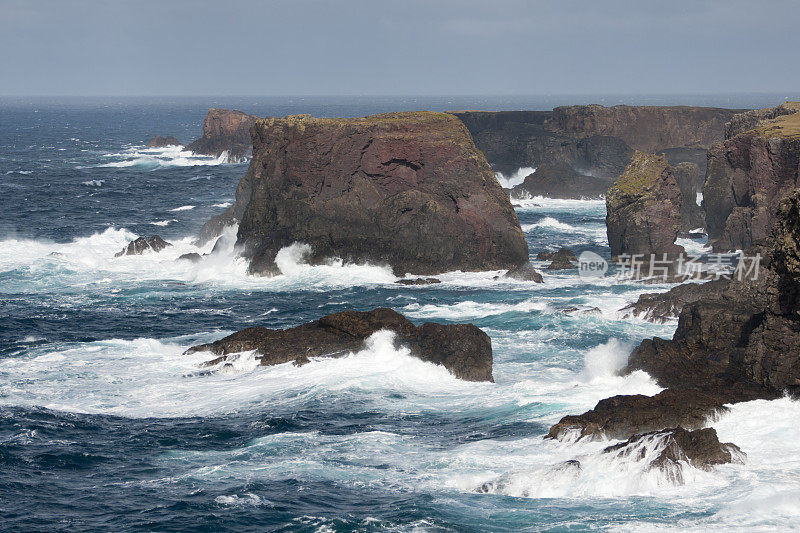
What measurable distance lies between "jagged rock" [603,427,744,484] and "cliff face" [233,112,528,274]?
103ft

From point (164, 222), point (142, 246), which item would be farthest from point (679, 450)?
point (164, 222)

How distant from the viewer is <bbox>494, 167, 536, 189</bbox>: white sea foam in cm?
10772

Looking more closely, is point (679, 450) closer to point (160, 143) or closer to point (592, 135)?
point (592, 135)

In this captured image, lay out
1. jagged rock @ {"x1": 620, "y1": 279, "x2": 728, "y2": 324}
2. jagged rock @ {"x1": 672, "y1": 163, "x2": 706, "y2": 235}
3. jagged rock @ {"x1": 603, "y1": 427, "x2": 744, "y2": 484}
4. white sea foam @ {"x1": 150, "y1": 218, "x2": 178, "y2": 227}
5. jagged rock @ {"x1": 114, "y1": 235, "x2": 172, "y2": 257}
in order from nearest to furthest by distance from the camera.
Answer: jagged rock @ {"x1": 603, "y1": 427, "x2": 744, "y2": 484}
jagged rock @ {"x1": 620, "y1": 279, "x2": 728, "y2": 324}
jagged rock @ {"x1": 114, "y1": 235, "x2": 172, "y2": 257}
jagged rock @ {"x1": 672, "y1": 163, "x2": 706, "y2": 235}
white sea foam @ {"x1": 150, "y1": 218, "x2": 178, "y2": 227}

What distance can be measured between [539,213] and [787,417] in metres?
60.6

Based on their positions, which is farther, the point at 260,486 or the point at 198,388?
the point at 198,388

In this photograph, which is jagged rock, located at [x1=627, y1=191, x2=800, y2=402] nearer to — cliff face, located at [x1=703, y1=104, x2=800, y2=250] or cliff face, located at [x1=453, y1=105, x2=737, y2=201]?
cliff face, located at [x1=703, y1=104, x2=800, y2=250]

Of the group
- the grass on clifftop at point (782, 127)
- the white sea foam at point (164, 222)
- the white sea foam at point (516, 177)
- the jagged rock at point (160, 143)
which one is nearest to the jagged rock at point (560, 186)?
the white sea foam at point (516, 177)

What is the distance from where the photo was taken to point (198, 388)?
3375 centimetres

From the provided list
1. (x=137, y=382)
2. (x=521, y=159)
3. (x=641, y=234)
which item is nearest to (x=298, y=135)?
(x=641, y=234)

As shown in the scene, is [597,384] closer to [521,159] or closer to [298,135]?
[298,135]

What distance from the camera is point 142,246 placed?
61.8 meters

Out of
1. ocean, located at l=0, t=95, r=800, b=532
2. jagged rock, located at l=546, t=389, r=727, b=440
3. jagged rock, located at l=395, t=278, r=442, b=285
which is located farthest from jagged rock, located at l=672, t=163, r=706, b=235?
jagged rock, located at l=546, t=389, r=727, b=440

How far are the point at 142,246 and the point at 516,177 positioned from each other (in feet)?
190
